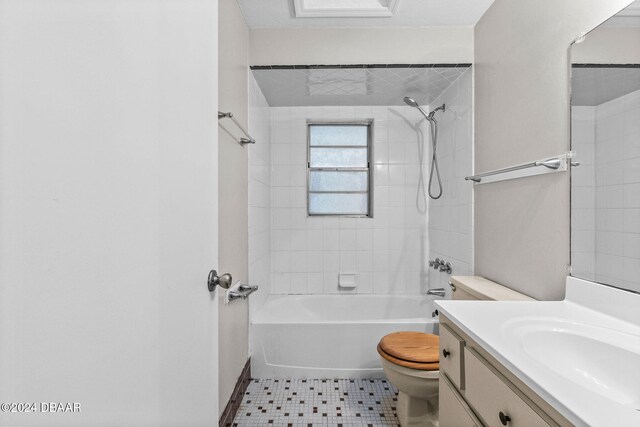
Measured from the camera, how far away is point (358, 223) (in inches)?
121

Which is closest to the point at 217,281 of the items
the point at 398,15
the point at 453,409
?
the point at 453,409

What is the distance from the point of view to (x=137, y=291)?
55cm

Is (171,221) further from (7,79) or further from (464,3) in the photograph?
(464,3)

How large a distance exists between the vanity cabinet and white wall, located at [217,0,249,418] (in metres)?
1.06

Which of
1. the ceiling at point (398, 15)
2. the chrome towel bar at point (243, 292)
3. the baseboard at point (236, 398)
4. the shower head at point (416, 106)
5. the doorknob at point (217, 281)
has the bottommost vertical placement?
the baseboard at point (236, 398)

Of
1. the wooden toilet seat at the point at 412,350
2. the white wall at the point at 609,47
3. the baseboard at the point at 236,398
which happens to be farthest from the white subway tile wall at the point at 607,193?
the baseboard at the point at 236,398

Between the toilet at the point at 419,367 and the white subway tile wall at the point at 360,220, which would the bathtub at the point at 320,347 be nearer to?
the toilet at the point at 419,367

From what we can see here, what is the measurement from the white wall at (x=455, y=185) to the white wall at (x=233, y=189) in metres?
1.49

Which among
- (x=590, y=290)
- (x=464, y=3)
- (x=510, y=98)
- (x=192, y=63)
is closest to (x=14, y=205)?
(x=192, y=63)

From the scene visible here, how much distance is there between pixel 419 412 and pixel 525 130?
153 centimetres

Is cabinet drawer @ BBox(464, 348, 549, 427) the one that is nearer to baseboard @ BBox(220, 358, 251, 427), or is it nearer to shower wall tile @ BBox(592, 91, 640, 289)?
shower wall tile @ BBox(592, 91, 640, 289)

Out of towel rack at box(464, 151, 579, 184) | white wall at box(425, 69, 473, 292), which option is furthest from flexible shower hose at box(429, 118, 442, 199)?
towel rack at box(464, 151, 579, 184)

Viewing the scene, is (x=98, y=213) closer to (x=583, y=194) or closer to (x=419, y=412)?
(x=583, y=194)

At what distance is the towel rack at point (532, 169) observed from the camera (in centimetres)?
133
